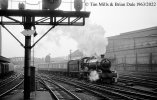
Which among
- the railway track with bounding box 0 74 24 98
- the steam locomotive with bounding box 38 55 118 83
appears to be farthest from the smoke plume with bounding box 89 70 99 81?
the railway track with bounding box 0 74 24 98

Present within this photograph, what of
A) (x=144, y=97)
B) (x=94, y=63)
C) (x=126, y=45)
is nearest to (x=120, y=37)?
(x=126, y=45)

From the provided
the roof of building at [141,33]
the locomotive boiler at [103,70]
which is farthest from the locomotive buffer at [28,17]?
the roof of building at [141,33]

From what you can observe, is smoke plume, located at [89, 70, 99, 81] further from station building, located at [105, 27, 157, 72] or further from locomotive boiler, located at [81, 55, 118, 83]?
station building, located at [105, 27, 157, 72]

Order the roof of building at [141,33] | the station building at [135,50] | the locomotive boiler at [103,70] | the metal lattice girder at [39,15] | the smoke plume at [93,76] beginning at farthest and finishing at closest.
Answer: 1. the roof of building at [141,33]
2. the station building at [135,50]
3. the smoke plume at [93,76]
4. the locomotive boiler at [103,70]
5. the metal lattice girder at [39,15]

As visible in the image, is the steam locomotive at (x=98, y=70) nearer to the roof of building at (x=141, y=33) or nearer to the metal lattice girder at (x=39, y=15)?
the metal lattice girder at (x=39, y=15)

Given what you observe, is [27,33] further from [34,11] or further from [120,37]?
[120,37]

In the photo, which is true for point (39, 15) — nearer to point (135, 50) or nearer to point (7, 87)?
point (7, 87)

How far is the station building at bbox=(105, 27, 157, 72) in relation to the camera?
38.5 meters

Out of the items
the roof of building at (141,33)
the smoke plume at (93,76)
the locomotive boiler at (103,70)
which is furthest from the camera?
the roof of building at (141,33)

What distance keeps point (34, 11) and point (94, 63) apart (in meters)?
11.1

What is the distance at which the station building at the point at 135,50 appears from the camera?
38.5 m

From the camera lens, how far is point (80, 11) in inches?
396

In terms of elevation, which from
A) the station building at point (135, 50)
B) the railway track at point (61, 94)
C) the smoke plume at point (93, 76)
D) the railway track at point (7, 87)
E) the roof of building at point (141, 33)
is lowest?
the railway track at point (7, 87)

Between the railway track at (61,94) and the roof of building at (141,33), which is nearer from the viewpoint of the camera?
the railway track at (61,94)
